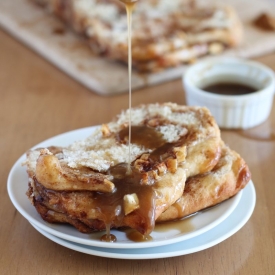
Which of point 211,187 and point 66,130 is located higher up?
point 211,187

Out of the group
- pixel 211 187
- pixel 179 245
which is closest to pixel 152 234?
pixel 179 245

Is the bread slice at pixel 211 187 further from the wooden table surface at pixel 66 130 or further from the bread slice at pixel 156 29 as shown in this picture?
the bread slice at pixel 156 29

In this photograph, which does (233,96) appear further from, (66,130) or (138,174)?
(138,174)

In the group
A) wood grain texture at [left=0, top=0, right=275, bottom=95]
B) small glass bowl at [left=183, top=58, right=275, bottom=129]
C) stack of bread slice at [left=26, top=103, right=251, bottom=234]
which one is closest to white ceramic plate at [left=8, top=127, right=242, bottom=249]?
stack of bread slice at [left=26, top=103, right=251, bottom=234]

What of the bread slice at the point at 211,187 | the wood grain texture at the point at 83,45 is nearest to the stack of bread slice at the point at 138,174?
the bread slice at the point at 211,187

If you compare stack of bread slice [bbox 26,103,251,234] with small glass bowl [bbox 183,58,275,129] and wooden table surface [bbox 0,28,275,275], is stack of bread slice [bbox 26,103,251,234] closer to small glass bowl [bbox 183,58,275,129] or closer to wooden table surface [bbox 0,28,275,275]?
wooden table surface [bbox 0,28,275,275]

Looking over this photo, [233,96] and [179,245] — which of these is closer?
[179,245]
